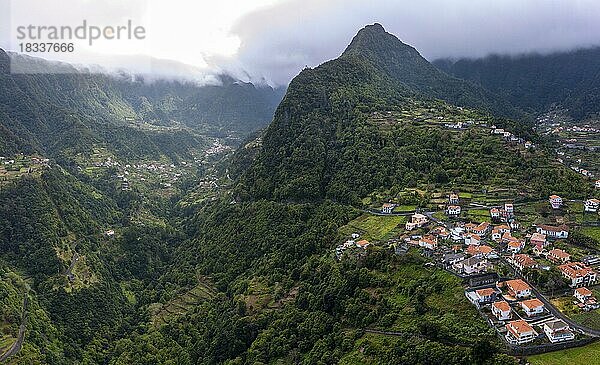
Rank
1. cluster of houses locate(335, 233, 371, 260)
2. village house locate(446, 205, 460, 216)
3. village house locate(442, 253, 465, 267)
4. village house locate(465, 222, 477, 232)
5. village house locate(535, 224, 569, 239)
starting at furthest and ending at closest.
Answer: village house locate(446, 205, 460, 216)
cluster of houses locate(335, 233, 371, 260)
village house locate(465, 222, 477, 232)
village house locate(535, 224, 569, 239)
village house locate(442, 253, 465, 267)

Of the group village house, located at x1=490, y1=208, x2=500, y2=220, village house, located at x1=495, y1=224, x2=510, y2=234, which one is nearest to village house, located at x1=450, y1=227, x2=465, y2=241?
village house, located at x1=495, y1=224, x2=510, y2=234

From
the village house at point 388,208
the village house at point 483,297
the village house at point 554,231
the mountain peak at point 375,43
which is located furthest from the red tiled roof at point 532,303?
the mountain peak at point 375,43

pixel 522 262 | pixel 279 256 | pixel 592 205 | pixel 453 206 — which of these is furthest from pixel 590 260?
pixel 279 256

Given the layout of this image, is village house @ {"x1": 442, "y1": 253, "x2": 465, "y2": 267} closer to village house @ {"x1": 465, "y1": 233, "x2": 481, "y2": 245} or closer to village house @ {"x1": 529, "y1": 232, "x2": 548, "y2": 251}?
village house @ {"x1": 465, "y1": 233, "x2": 481, "y2": 245}

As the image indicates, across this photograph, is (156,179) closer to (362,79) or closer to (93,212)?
(93,212)

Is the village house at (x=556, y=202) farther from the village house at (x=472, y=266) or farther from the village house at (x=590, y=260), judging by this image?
the village house at (x=472, y=266)

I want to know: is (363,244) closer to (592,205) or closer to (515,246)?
(515,246)
